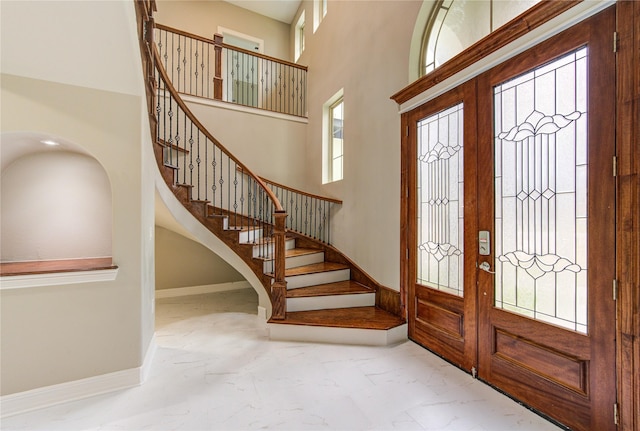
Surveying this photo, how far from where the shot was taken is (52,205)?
2.39 meters

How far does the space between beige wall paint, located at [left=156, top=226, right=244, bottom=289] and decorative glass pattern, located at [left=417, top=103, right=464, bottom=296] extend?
3664 millimetres

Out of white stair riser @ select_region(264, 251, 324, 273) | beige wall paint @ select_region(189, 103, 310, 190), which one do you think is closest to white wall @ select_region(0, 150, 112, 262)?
white stair riser @ select_region(264, 251, 324, 273)

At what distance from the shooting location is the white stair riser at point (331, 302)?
3.18 m

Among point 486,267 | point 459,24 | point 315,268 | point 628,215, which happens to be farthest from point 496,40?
point 315,268

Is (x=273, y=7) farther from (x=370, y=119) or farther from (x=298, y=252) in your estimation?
(x=298, y=252)

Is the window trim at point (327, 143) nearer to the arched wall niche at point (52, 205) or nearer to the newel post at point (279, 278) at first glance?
the newel post at point (279, 278)

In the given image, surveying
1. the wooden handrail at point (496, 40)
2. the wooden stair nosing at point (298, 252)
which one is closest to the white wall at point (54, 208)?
the wooden stair nosing at point (298, 252)

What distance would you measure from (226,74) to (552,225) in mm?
6425

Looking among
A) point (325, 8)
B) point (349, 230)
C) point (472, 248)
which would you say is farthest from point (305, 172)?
point (472, 248)

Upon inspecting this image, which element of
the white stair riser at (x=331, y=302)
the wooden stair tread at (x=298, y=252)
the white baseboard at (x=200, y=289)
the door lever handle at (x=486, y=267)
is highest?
the door lever handle at (x=486, y=267)

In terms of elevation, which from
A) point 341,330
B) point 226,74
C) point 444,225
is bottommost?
point 341,330

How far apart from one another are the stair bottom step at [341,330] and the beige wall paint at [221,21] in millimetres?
6159

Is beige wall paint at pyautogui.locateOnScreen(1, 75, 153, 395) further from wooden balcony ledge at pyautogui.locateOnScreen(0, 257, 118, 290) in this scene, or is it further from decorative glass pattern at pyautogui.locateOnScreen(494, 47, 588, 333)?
decorative glass pattern at pyautogui.locateOnScreen(494, 47, 588, 333)

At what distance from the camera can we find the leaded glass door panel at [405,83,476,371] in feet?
7.59
